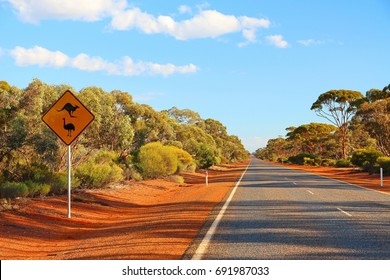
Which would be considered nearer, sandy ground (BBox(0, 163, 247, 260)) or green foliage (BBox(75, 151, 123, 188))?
sandy ground (BBox(0, 163, 247, 260))

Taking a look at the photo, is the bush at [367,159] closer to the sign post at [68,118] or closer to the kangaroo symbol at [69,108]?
the sign post at [68,118]

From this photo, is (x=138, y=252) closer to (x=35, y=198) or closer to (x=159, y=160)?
(x=35, y=198)

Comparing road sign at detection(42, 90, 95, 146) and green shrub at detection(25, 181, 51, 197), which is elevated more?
road sign at detection(42, 90, 95, 146)

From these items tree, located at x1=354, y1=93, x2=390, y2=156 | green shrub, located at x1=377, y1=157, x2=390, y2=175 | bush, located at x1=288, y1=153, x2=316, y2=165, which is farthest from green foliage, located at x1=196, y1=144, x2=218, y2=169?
bush, located at x1=288, y1=153, x2=316, y2=165

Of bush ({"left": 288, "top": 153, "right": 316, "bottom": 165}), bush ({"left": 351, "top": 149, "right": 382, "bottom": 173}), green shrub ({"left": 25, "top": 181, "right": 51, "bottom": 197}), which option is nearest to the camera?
green shrub ({"left": 25, "top": 181, "right": 51, "bottom": 197})

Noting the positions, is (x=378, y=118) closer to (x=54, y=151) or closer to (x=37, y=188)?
(x=54, y=151)

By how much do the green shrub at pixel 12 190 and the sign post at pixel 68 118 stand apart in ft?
10.5

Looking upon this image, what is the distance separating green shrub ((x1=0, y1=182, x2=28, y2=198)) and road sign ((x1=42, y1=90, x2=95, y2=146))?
344cm

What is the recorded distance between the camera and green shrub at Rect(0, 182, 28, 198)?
1503 centimetres

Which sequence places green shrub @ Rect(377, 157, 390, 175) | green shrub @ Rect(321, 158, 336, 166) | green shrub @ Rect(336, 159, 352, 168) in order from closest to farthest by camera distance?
1. green shrub @ Rect(377, 157, 390, 175)
2. green shrub @ Rect(336, 159, 352, 168)
3. green shrub @ Rect(321, 158, 336, 166)

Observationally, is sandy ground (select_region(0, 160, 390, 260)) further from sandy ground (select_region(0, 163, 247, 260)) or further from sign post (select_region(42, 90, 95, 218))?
sign post (select_region(42, 90, 95, 218))

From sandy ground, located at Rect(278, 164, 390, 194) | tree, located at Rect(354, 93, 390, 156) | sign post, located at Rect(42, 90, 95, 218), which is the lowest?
sandy ground, located at Rect(278, 164, 390, 194)

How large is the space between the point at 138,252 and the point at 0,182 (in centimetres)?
1022

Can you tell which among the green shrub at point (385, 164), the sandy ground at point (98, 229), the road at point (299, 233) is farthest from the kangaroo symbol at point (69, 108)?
the green shrub at point (385, 164)
